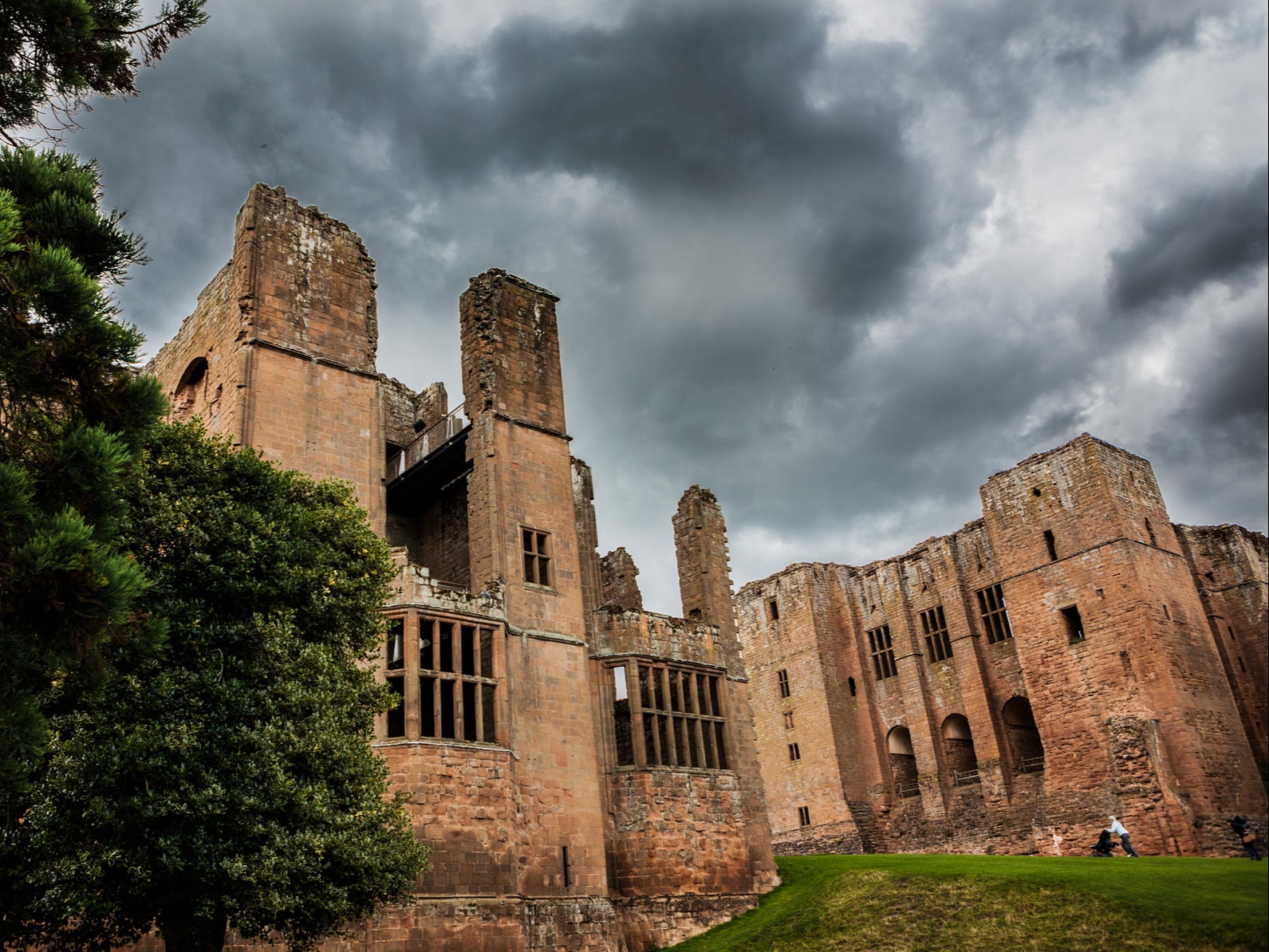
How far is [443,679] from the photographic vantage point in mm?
23219

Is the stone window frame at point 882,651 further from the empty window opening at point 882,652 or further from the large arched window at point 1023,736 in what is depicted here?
the large arched window at point 1023,736

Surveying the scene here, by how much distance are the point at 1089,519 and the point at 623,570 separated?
71.3ft

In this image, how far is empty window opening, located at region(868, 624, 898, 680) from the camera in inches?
2156

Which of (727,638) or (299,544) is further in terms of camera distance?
(727,638)

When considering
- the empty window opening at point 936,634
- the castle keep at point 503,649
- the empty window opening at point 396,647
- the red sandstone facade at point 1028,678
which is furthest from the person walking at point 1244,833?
the empty window opening at point 396,647

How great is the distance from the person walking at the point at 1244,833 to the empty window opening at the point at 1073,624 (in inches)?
353

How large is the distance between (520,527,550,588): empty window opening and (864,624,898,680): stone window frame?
104ft

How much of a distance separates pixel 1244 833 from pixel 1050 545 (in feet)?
46.0

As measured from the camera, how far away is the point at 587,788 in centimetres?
2573

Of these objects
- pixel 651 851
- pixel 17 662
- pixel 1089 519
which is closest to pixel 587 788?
pixel 651 851

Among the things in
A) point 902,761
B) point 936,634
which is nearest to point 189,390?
point 936,634

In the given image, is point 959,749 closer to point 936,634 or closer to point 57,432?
point 936,634

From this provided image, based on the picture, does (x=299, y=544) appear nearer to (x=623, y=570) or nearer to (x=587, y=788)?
(x=587, y=788)

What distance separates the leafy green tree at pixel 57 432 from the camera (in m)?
10.7
